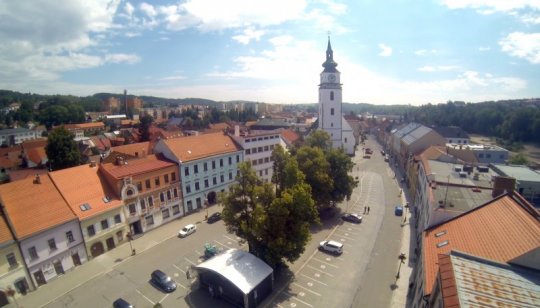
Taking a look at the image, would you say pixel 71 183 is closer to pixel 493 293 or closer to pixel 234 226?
pixel 234 226

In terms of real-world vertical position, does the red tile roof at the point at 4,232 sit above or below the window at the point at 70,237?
above

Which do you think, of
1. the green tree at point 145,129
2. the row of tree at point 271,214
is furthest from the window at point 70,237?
the green tree at point 145,129

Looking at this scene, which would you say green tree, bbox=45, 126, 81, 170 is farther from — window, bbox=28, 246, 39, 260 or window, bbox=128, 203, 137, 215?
window, bbox=28, 246, 39, 260

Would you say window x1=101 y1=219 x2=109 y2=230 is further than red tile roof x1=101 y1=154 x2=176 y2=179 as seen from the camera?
No

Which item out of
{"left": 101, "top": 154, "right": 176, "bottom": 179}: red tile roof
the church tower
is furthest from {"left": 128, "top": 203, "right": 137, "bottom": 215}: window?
the church tower

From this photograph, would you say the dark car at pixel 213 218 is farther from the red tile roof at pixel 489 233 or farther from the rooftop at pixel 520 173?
the rooftop at pixel 520 173

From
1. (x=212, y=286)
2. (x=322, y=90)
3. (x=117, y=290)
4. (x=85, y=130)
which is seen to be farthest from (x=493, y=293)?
(x=85, y=130)
